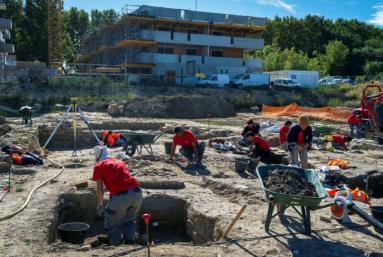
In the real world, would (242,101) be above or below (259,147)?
above

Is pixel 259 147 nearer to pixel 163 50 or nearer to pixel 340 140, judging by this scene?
pixel 340 140

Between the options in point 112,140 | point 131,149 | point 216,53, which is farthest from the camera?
point 216,53

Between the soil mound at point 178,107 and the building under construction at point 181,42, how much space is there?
1108 cm

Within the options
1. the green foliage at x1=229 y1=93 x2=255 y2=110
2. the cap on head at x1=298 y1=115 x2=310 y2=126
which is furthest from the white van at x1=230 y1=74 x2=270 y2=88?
the cap on head at x1=298 y1=115 x2=310 y2=126

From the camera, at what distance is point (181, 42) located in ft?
122

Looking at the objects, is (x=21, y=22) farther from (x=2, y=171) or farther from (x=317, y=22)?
(x=317, y=22)

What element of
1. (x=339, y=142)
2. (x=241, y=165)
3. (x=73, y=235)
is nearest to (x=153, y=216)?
(x=73, y=235)

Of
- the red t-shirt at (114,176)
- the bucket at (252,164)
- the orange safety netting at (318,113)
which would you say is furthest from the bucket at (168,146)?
the orange safety netting at (318,113)

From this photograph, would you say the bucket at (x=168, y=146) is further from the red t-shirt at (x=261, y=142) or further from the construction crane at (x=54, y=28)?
the construction crane at (x=54, y=28)

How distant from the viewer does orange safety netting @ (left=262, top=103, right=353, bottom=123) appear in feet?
65.9

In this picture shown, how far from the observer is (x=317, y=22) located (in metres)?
67.8

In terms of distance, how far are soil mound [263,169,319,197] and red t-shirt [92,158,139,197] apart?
204 centimetres

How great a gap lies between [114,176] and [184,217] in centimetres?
211

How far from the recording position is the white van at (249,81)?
3275 centimetres
